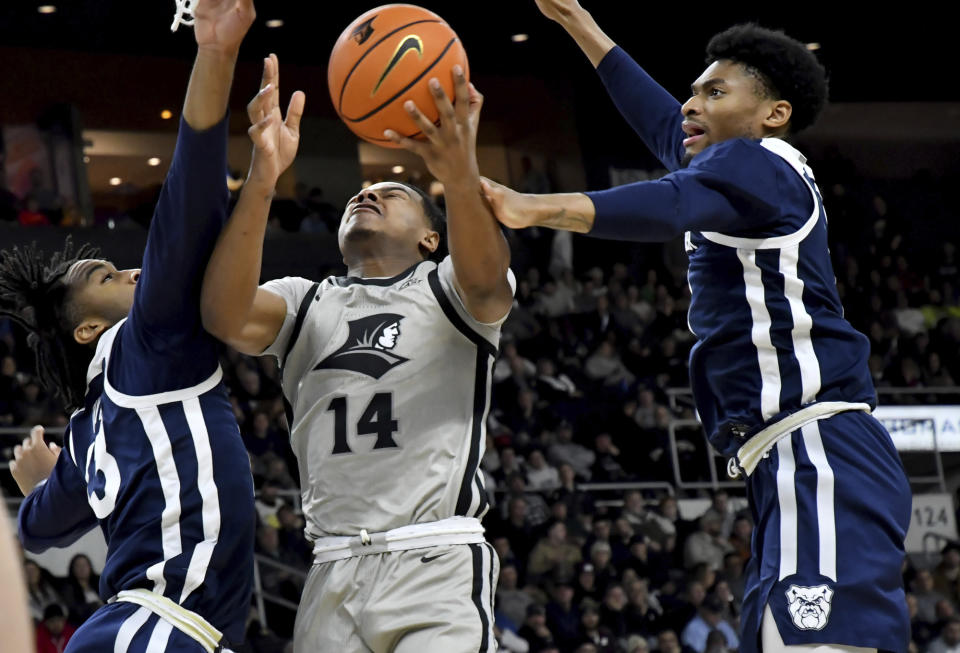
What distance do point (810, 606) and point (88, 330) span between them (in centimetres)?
203

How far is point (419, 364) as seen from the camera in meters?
3.42

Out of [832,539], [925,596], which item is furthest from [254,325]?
[925,596]

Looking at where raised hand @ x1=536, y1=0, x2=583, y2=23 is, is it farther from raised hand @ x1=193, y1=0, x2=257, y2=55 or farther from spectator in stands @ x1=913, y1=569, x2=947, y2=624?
spectator in stands @ x1=913, y1=569, x2=947, y2=624

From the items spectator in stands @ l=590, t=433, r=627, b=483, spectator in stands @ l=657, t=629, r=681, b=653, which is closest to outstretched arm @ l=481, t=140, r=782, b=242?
spectator in stands @ l=657, t=629, r=681, b=653

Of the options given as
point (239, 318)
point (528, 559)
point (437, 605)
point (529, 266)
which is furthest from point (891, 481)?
point (529, 266)

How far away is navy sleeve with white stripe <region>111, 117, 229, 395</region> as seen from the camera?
9.82 feet

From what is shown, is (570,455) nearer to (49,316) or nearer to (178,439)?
(49,316)

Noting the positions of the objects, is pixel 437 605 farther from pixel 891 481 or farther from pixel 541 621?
pixel 541 621

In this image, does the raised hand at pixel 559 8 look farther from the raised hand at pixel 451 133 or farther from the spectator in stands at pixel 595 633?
the spectator in stands at pixel 595 633

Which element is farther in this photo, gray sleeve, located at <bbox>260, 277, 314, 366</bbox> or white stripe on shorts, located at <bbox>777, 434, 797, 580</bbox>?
gray sleeve, located at <bbox>260, 277, 314, 366</bbox>

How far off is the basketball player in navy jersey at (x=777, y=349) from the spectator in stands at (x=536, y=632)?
773cm

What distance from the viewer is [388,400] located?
338 centimetres

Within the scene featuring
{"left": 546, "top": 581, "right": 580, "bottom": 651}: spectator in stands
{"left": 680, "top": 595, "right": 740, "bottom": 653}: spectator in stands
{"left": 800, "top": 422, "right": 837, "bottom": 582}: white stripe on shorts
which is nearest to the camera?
{"left": 800, "top": 422, "right": 837, "bottom": 582}: white stripe on shorts

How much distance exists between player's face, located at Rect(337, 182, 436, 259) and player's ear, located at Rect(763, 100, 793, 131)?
1.03 meters
